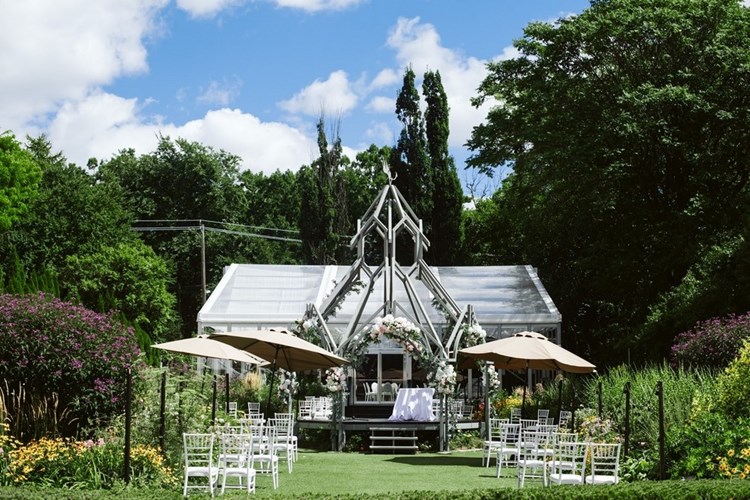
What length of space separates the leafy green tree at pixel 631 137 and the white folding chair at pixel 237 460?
1500cm

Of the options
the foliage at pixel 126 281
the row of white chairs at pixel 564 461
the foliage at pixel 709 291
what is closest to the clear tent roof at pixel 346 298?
the foliage at pixel 709 291

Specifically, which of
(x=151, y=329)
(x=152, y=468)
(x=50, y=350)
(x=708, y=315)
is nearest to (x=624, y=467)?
(x=152, y=468)

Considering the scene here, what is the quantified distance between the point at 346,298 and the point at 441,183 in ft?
29.2

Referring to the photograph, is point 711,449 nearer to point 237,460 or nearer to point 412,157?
point 237,460

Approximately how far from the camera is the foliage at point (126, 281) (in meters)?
36.5

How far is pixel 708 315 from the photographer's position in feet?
80.0

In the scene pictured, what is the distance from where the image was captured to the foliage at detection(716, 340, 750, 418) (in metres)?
13.2

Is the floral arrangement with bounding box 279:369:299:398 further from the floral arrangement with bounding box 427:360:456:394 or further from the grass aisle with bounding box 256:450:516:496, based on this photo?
the floral arrangement with bounding box 427:360:456:394

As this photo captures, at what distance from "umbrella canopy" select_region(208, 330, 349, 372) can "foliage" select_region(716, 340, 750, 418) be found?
6806mm

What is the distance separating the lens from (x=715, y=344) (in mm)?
19984

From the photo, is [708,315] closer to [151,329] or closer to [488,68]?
[488,68]

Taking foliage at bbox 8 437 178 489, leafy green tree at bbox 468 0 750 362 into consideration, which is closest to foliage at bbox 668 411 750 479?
foliage at bbox 8 437 178 489

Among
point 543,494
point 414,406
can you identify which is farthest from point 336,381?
point 543,494

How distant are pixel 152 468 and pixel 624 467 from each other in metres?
5.77
